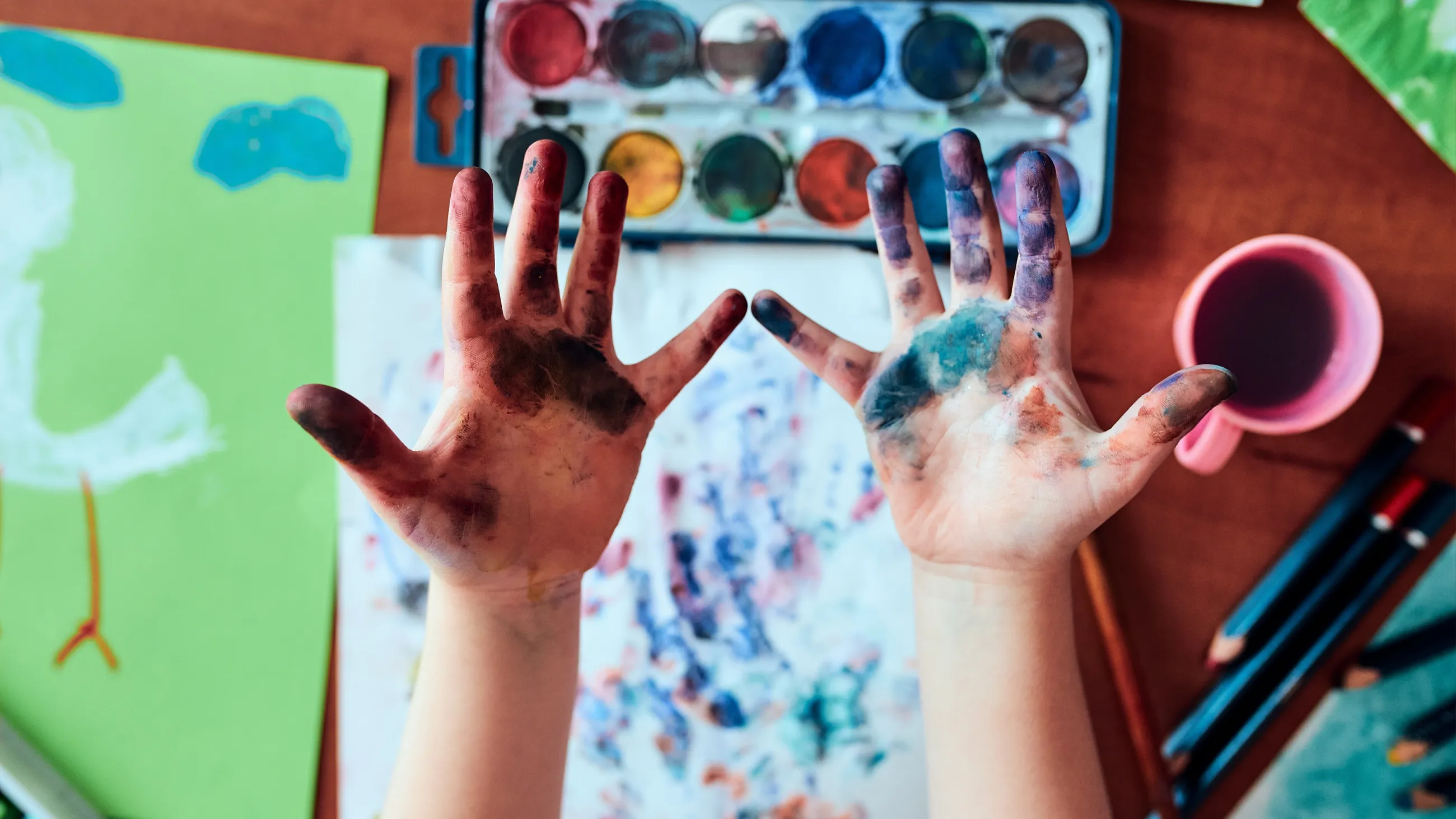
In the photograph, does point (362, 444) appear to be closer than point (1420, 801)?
Yes

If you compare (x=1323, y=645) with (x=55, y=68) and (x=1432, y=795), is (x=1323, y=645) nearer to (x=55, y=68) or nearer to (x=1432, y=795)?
(x=1432, y=795)

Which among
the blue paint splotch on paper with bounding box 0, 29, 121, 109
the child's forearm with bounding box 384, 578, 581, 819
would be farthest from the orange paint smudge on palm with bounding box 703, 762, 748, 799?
the blue paint splotch on paper with bounding box 0, 29, 121, 109

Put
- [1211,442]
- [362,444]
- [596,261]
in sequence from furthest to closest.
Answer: [1211,442], [596,261], [362,444]

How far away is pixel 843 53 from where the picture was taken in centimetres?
71

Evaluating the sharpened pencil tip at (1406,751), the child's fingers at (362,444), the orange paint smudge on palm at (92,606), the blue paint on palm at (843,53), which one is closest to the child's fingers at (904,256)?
the blue paint on palm at (843,53)

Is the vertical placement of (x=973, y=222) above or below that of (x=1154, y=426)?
above

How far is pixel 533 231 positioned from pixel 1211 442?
0.51 m

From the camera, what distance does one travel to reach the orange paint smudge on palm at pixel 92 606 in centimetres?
70

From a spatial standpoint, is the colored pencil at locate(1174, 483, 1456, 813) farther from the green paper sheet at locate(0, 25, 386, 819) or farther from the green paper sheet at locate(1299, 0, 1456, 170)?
the green paper sheet at locate(0, 25, 386, 819)

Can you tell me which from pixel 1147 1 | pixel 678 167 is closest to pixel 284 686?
pixel 678 167

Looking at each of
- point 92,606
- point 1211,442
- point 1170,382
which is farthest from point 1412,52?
point 92,606

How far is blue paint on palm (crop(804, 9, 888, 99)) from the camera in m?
0.71

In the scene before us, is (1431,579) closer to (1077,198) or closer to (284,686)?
(1077,198)

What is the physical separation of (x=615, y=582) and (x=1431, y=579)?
2.22 ft
